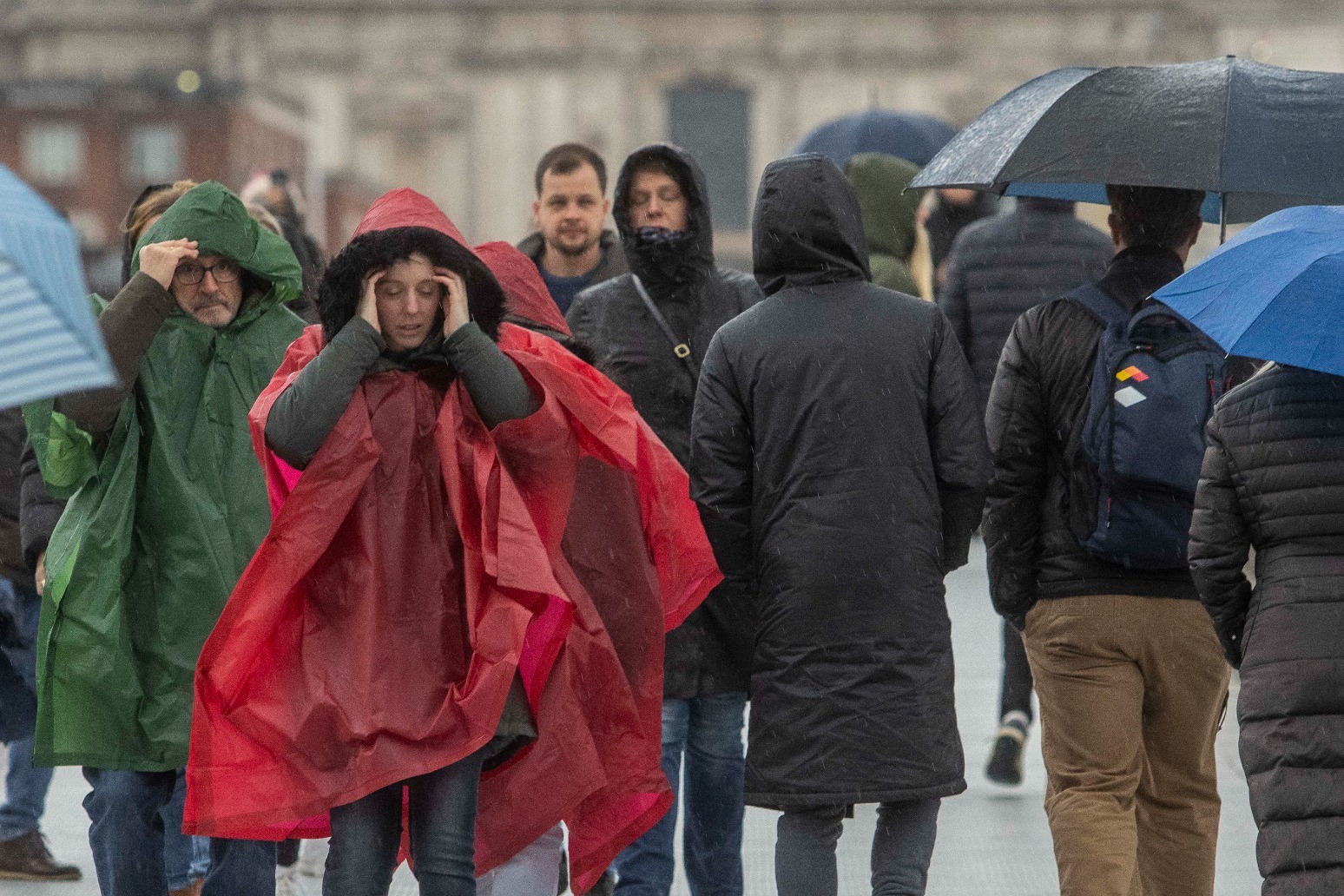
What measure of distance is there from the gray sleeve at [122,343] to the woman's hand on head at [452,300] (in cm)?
77

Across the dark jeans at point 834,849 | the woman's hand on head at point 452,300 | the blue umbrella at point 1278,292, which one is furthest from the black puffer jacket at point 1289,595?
the woman's hand on head at point 452,300

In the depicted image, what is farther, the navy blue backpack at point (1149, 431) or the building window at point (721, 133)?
the building window at point (721, 133)

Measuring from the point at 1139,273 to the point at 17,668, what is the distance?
3426 mm

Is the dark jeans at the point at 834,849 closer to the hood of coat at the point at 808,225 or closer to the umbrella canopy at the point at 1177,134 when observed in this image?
the hood of coat at the point at 808,225

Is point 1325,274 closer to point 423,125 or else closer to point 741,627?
point 741,627

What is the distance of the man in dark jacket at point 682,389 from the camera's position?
5.55 metres

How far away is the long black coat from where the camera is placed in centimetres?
479

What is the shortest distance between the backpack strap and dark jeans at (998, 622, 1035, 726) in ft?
8.63

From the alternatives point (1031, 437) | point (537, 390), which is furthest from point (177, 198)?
point (1031, 437)

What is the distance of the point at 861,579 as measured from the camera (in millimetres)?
4820

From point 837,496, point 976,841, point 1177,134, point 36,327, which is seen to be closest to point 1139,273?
point 1177,134

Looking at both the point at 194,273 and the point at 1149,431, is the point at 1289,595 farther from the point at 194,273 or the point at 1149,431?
the point at 194,273

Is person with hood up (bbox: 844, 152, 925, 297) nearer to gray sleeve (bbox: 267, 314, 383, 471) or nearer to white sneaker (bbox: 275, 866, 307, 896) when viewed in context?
white sneaker (bbox: 275, 866, 307, 896)

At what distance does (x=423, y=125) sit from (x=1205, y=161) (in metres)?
59.6
